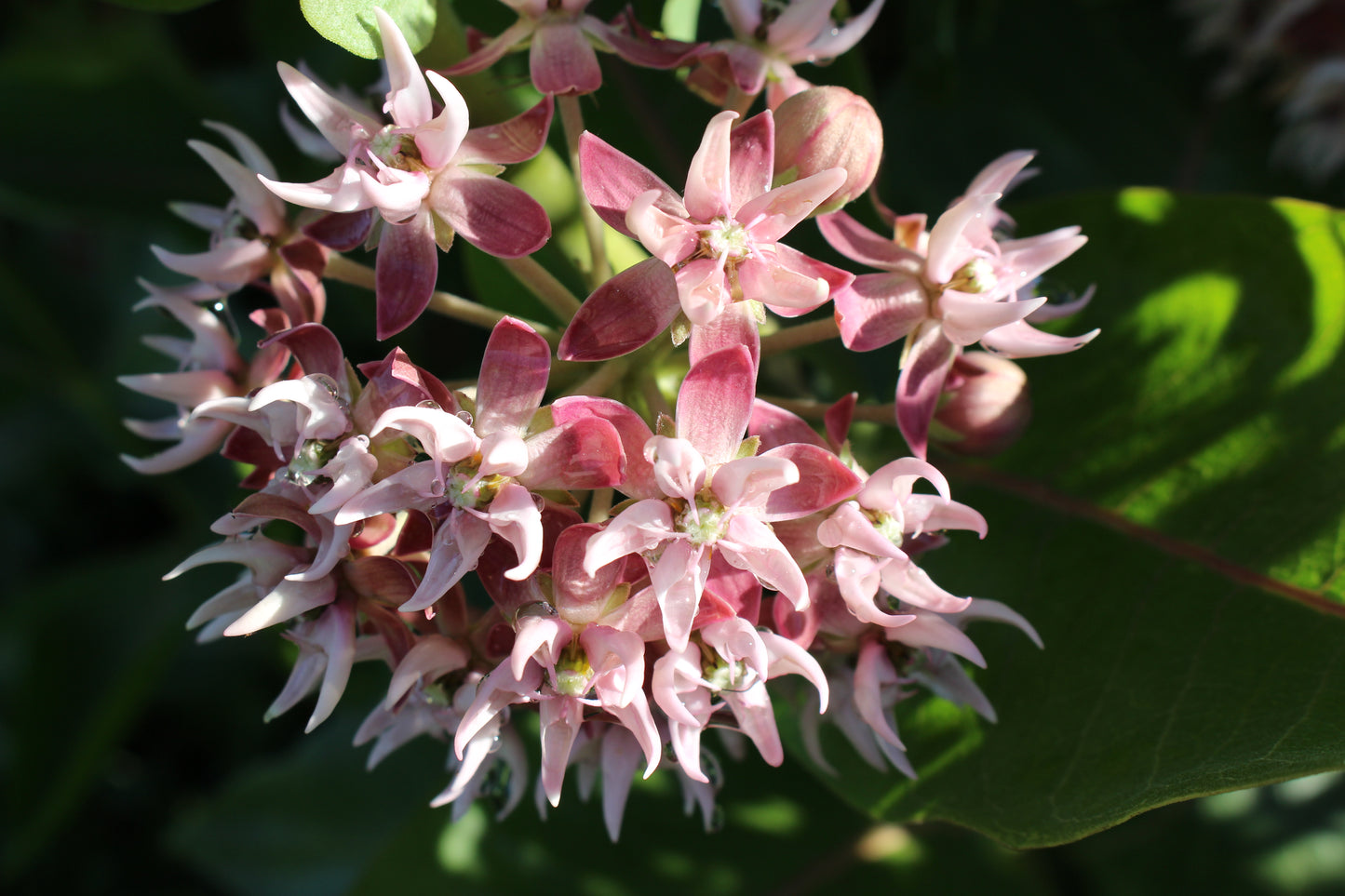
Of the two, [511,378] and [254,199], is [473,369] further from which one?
[511,378]

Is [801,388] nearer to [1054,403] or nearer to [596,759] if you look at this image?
[1054,403]

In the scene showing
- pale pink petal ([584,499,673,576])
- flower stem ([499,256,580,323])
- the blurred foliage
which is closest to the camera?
pale pink petal ([584,499,673,576])

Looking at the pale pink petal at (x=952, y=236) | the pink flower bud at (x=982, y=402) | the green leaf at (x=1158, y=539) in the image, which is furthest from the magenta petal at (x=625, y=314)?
the green leaf at (x=1158, y=539)

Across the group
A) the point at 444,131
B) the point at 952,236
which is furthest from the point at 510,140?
the point at 952,236

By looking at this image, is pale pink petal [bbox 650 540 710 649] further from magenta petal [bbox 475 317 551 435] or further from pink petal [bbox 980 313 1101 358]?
pink petal [bbox 980 313 1101 358]

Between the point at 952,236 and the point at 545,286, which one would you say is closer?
the point at 952,236

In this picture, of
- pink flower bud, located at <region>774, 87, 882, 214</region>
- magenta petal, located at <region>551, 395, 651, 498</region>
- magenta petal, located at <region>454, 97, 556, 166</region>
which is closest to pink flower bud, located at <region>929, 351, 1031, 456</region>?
pink flower bud, located at <region>774, 87, 882, 214</region>

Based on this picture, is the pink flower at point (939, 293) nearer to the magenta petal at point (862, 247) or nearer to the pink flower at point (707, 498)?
the magenta petal at point (862, 247)
